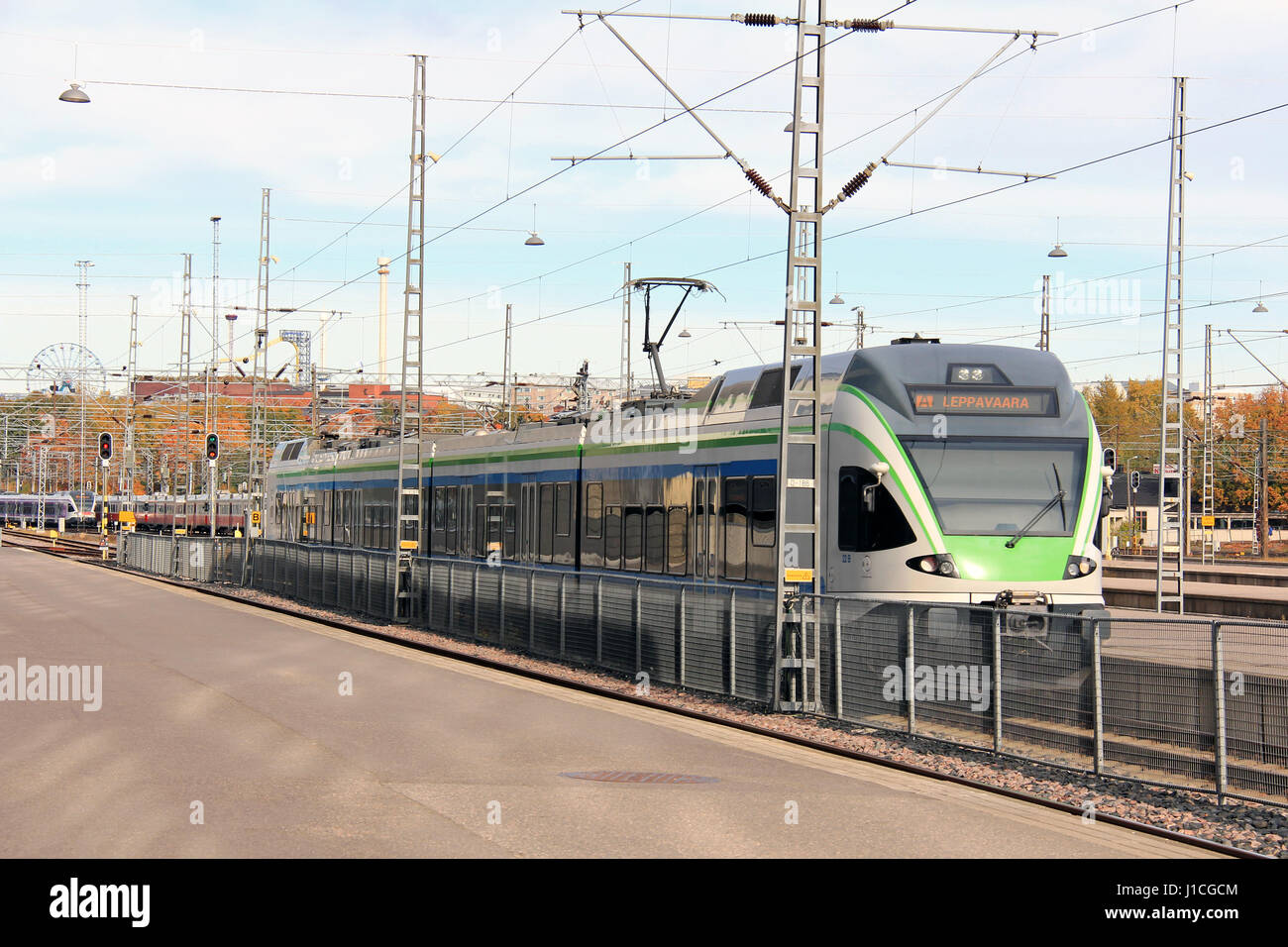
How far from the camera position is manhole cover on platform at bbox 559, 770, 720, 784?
11.9 metres

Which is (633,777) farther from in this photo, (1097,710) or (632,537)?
(632,537)

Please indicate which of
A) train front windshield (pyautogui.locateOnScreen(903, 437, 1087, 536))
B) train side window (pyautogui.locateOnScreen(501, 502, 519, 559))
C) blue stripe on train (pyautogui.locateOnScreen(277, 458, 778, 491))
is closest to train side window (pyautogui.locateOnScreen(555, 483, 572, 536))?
blue stripe on train (pyautogui.locateOnScreen(277, 458, 778, 491))

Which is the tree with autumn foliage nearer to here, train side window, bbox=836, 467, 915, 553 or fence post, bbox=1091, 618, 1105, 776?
train side window, bbox=836, 467, 915, 553

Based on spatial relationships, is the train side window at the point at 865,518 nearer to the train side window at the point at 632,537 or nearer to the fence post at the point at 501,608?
the train side window at the point at 632,537

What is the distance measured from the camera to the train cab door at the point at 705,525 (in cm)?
2011

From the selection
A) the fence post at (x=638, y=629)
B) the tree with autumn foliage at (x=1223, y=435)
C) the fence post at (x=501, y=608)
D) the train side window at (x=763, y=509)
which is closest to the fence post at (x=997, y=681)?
the train side window at (x=763, y=509)

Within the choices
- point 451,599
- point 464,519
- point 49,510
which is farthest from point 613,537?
point 49,510

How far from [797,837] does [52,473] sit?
155 m

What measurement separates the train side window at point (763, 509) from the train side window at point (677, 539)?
2062 millimetres

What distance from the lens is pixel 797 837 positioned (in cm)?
976

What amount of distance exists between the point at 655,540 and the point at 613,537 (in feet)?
5.53

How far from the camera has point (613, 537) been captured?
23609 millimetres

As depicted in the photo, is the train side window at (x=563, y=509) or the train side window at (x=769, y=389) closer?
the train side window at (x=769, y=389)
